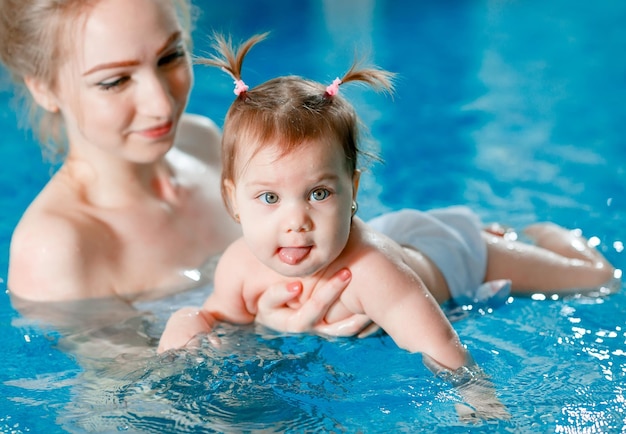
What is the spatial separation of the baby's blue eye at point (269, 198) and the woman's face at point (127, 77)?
2.11ft

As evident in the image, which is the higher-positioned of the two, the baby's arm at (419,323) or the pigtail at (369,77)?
the pigtail at (369,77)

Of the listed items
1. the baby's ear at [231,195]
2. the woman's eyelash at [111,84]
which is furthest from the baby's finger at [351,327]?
the woman's eyelash at [111,84]

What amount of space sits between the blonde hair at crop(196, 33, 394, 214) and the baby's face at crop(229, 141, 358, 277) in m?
0.03

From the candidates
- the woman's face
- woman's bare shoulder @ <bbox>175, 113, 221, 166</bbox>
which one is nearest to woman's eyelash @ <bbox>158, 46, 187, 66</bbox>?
the woman's face

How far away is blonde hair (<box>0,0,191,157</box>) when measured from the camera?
2.70 metres

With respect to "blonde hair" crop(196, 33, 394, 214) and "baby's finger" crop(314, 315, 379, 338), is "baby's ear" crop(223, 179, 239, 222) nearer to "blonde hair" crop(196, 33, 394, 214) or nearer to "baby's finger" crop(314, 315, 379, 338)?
"blonde hair" crop(196, 33, 394, 214)

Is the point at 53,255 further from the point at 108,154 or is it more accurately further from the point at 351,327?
the point at 351,327

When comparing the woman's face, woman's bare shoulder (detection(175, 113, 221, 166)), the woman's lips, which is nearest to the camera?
the woman's face

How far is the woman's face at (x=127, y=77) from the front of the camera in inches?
105

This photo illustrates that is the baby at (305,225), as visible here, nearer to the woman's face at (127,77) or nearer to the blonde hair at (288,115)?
the blonde hair at (288,115)

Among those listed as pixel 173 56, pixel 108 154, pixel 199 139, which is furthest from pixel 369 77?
pixel 199 139

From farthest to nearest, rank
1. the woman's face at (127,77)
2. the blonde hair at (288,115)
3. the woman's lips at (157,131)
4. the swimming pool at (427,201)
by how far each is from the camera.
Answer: the woman's lips at (157,131) < the woman's face at (127,77) < the swimming pool at (427,201) < the blonde hair at (288,115)

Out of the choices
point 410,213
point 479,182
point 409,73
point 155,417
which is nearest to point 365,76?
point 410,213

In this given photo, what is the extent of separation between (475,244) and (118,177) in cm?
111
